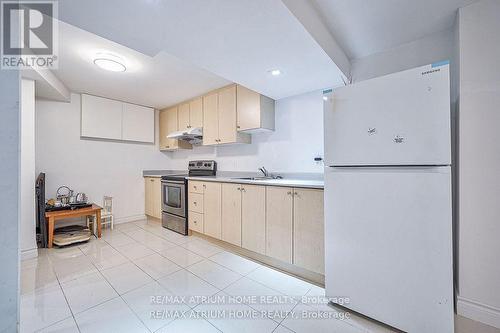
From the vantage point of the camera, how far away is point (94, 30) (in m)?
1.40

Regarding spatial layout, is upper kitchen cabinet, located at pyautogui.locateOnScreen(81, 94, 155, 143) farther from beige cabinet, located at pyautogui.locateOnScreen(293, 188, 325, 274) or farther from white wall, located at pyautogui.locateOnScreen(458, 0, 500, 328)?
white wall, located at pyautogui.locateOnScreen(458, 0, 500, 328)

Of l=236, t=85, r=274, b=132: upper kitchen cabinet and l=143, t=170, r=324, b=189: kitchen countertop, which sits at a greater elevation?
l=236, t=85, r=274, b=132: upper kitchen cabinet

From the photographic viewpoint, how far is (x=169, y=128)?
13.5 ft

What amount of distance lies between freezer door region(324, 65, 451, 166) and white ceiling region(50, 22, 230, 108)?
1.87 m

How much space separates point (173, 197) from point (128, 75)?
1.95 m

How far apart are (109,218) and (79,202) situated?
57cm

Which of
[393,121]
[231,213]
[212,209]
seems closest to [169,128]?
[212,209]

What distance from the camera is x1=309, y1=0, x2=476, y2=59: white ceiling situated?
1456 millimetres

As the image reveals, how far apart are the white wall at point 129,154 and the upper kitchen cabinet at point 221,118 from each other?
1.24ft

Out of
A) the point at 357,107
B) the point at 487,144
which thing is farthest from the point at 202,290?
the point at 487,144

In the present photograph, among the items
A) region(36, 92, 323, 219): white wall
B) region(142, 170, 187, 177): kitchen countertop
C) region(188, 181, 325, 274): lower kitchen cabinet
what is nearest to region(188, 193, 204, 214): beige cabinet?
region(188, 181, 325, 274): lower kitchen cabinet

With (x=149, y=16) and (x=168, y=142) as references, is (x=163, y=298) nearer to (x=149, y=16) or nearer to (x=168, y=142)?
(x=149, y=16)

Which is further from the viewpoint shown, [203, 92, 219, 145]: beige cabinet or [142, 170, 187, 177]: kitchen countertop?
[142, 170, 187, 177]: kitchen countertop

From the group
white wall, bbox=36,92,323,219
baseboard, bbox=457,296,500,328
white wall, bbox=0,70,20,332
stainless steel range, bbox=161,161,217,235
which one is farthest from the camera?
stainless steel range, bbox=161,161,217,235
